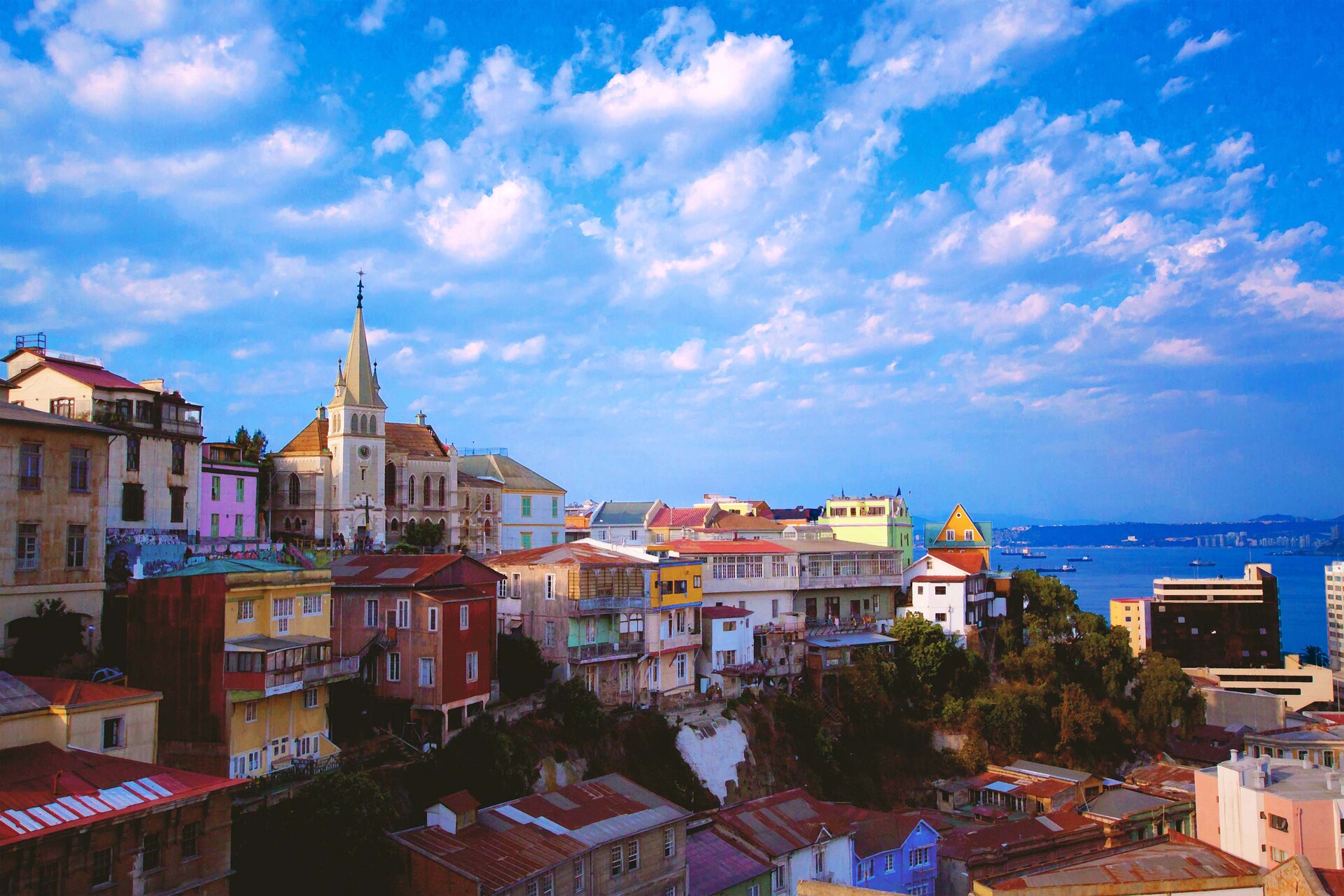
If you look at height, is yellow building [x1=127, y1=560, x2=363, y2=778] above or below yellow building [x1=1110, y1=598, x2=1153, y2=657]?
above

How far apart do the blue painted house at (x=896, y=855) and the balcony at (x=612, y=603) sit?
12.3 metres

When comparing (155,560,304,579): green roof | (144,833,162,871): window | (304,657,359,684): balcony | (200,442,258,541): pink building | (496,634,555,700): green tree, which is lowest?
(144,833,162,871): window

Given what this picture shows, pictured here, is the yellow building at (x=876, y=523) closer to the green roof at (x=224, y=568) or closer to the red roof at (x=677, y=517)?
the red roof at (x=677, y=517)

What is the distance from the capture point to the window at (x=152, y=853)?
821 inches

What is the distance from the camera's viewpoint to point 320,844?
939 inches

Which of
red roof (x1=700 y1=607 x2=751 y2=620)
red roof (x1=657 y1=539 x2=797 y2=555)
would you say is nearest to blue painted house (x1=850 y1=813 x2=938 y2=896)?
red roof (x1=700 y1=607 x2=751 y2=620)

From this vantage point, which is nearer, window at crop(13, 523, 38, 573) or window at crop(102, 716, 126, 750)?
window at crop(102, 716, 126, 750)

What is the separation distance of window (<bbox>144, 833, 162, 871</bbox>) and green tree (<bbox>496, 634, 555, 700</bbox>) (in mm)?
17155

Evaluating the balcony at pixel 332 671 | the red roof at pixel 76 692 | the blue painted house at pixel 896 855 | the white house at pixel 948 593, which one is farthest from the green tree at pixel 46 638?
the white house at pixel 948 593

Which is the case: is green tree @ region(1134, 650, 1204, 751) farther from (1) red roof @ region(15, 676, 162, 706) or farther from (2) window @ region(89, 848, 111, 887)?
(2) window @ region(89, 848, 111, 887)

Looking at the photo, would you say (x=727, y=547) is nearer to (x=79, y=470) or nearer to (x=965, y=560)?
(x=965, y=560)

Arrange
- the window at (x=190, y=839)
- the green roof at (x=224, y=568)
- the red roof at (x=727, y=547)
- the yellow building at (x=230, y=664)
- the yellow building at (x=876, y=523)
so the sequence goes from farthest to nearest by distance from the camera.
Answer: the yellow building at (x=876, y=523) < the red roof at (x=727, y=547) < the green roof at (x=224, y=568) < the yellow building at (x=230, y=664) < the window at (x=190, y=839)

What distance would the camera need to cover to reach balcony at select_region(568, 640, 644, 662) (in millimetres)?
39875

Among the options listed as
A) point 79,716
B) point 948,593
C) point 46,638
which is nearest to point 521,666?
point 46,638
